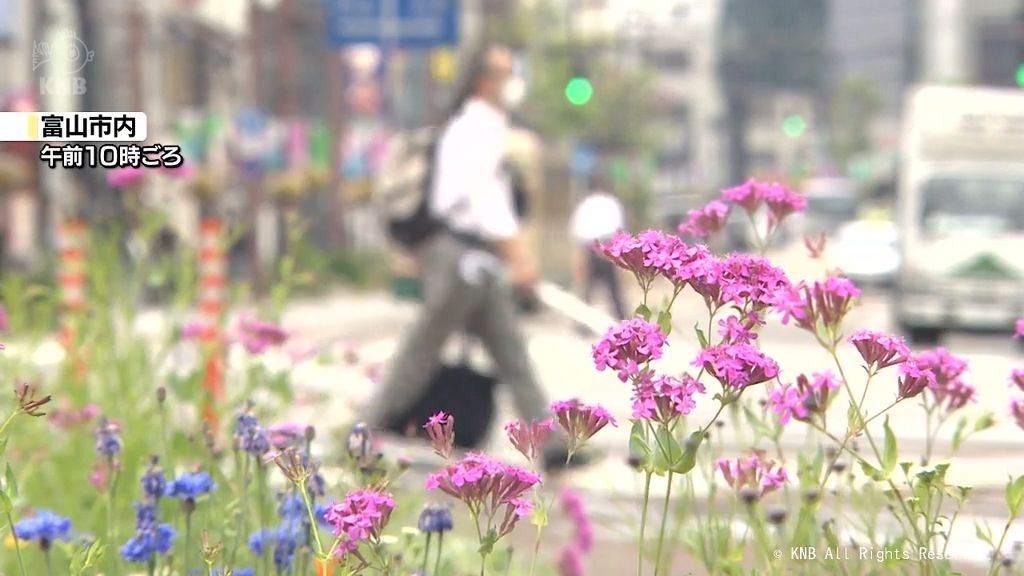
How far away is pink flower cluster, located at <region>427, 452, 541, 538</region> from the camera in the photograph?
2.62 meters

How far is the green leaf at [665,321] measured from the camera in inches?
109

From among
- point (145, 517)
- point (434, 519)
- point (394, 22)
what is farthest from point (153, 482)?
point (394, 22)

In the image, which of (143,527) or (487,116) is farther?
(487,116)

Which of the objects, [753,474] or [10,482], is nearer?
[10,482]

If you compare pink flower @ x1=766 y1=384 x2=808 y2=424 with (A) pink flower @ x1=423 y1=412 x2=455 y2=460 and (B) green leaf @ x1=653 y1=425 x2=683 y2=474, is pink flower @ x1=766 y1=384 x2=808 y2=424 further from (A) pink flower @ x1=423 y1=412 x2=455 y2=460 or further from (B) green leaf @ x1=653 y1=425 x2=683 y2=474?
(A) pink flower @ x1=423 y1=412 x2=455 y2=460

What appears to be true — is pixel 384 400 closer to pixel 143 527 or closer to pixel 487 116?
pixel 487 116

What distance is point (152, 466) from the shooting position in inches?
134

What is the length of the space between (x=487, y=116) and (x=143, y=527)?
4593mm

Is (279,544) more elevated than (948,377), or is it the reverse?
(948,377)

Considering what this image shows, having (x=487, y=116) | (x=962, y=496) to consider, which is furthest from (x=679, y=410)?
(x=487, y=116)

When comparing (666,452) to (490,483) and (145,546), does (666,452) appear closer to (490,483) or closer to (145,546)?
(490,483)

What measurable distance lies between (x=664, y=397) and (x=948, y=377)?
116cm

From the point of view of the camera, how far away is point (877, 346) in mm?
2816

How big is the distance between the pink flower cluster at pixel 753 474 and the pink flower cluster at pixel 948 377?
0.42m
